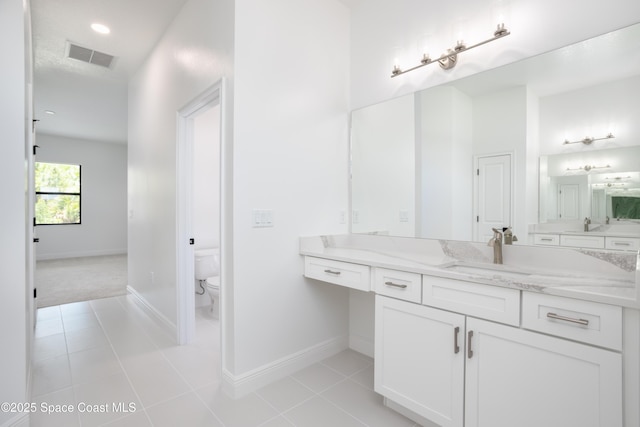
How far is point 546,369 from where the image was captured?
3.85 ft

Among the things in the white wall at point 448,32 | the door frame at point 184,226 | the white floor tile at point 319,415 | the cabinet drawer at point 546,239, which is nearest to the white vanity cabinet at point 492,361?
the white floor tile at point 319,415

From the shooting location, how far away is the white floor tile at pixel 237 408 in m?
1.66

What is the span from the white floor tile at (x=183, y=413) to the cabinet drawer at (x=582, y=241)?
198 cm

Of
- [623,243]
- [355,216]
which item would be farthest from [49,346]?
[623,243]

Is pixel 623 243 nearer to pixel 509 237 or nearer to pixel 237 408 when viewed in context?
pixel 509 237

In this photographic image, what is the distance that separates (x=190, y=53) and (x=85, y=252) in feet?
22.2

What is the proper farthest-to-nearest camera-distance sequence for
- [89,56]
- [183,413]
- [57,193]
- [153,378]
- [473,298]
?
[57,193] < [89,56] < [153,378] < [183,413] < [473,298]

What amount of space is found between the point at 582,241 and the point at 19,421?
2.83 meters

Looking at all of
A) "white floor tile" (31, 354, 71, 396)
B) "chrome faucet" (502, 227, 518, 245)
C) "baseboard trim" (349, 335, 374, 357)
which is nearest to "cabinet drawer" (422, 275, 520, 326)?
"chrome faucet" (502, 227, 518, 245)

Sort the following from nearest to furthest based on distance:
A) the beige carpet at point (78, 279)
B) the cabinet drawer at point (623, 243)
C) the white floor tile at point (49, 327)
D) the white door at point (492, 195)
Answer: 1. the cabinet drawer at point (623, 243)
2. the white door at point (492, 195)
3. the white floor tile at point (49, 327)
4. the beige carpet at point (78, 279)

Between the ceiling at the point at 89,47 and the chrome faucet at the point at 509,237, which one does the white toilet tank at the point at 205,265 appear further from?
the chrome faucet at the point at 509,237

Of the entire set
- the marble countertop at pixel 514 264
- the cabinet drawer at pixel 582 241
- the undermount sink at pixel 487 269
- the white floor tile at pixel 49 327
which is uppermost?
the cabinet drawer at pixel 582 241

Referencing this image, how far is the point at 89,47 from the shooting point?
3092 mm

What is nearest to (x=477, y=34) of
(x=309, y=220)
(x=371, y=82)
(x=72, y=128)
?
(x=371, y=82)
